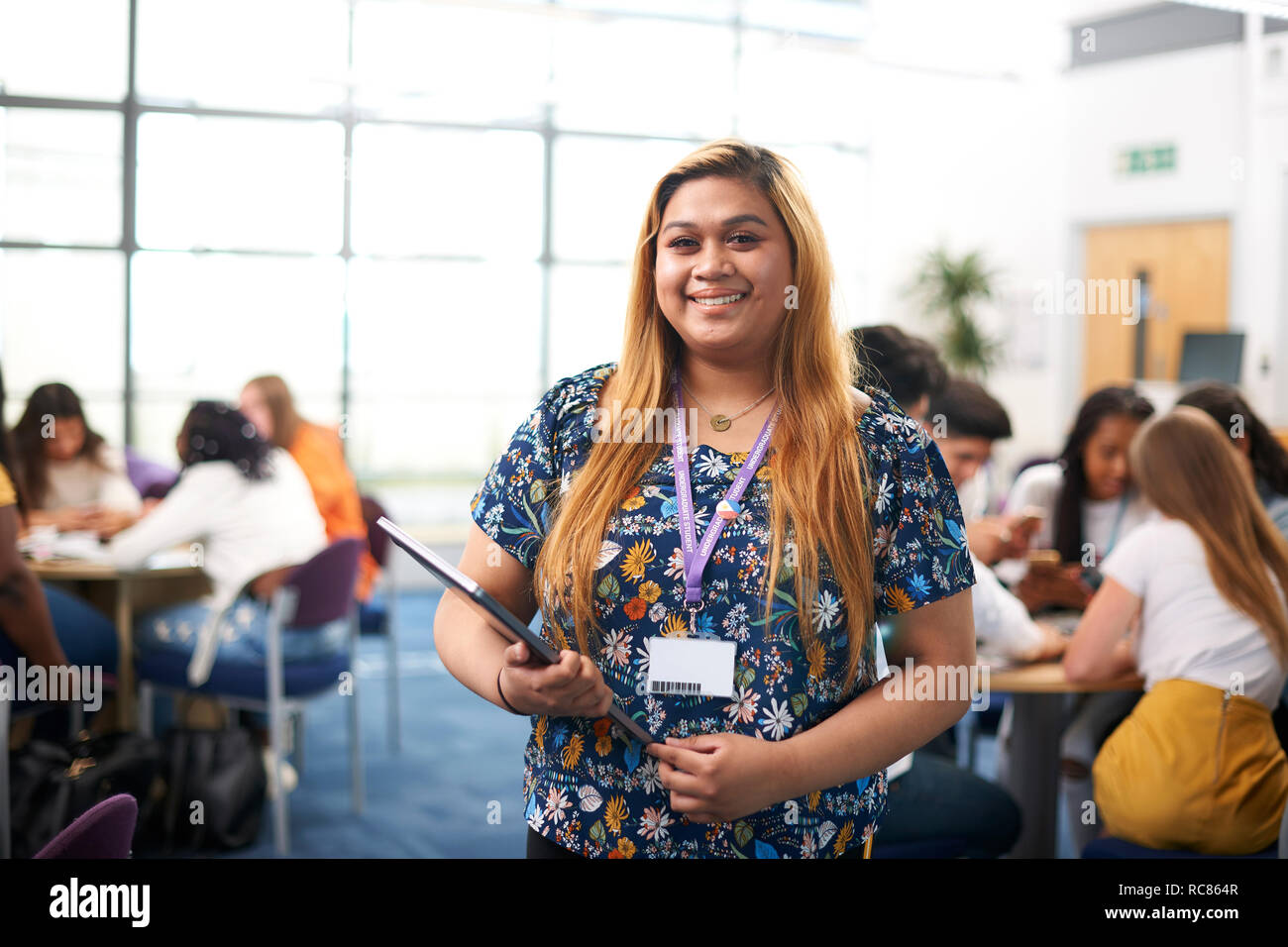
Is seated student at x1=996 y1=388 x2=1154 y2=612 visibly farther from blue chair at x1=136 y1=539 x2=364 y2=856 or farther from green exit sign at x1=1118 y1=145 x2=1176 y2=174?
green exit sign at x1=1118 y1=145 x2=1176 y2=174

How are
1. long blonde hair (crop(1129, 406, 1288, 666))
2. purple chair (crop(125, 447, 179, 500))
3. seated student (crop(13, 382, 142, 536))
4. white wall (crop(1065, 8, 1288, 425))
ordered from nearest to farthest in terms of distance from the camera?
long blonde hair (crop(1129, 406, 1288, 666)) < seated student (crop(13, 382, 142, 536)) < purple chair (crop(125, 447, 179, 500)) < white wall (crop(1065, 8, 1288, 425))

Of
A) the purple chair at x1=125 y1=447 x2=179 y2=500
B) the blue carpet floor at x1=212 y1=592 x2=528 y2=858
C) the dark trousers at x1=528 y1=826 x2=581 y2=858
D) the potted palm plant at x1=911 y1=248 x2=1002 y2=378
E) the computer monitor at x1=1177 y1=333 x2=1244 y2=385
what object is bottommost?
the blue carpet floor at x1=212 y1=592 x2=528 y2=858

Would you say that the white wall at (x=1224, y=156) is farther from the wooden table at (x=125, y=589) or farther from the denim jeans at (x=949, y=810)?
the wooden table at (x=125, y=589)

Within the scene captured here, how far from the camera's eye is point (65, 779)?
2920mm

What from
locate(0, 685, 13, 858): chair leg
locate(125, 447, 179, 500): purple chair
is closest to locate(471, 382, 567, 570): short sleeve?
locate(0, 685, 13, 858): chair leg

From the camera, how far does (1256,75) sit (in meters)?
6.70

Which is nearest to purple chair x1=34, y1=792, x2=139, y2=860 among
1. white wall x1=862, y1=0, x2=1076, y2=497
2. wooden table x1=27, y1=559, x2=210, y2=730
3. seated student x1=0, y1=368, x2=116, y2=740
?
seated student x1=0, y1=368, x2=116, y2=740

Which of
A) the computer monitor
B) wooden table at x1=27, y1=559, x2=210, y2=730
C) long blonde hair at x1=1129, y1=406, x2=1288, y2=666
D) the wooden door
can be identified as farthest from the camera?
the wooden door

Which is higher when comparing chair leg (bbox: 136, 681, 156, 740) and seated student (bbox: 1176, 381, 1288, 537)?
seated student (bbox: 1176, 381, 1288, 537)

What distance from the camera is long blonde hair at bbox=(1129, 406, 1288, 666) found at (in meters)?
2.39

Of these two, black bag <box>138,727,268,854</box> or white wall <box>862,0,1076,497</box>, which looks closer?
black bag <box>138,727,268,854</box>

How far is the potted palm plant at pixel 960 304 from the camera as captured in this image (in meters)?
8.24

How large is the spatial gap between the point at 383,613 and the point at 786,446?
11.0ft
